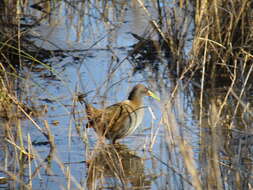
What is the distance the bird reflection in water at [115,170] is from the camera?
4469 mm

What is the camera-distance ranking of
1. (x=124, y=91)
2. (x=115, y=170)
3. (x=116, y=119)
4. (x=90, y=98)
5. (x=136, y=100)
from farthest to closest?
(x=124, y=91) < (x=90, y=98) < (x=136, y=100) < (x=116, y=119) < (x=115, y=170)

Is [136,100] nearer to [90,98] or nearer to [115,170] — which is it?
[90,98]

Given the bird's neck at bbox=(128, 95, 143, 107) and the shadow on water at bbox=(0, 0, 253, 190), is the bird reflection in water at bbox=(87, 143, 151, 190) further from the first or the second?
the bird's neck at bbox=(128, 95, 143, 107)

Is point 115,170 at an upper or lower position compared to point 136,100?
lower

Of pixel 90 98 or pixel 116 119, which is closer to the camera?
pixel 116 119

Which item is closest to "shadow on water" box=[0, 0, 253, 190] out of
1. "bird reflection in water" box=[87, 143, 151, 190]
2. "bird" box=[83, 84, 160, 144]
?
"bird reflection in water" box=[87, 143, 151, 190]

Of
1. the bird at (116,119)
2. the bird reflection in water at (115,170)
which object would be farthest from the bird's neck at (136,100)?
the bird reflection in water at (115,170)

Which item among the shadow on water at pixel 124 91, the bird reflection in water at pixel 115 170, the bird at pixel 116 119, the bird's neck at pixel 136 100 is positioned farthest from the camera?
the bird's neck at pixel 136 100

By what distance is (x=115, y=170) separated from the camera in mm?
4742

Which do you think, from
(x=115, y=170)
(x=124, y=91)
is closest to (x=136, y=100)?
(x=124, y=91)

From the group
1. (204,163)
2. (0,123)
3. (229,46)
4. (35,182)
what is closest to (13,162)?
(35,182)

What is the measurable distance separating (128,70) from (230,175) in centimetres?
328

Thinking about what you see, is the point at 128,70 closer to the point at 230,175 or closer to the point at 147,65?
the point at 147,65

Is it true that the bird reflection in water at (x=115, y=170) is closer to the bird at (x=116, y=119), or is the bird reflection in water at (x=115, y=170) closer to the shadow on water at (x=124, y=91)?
the shadow on water at (x=124, y=91)
